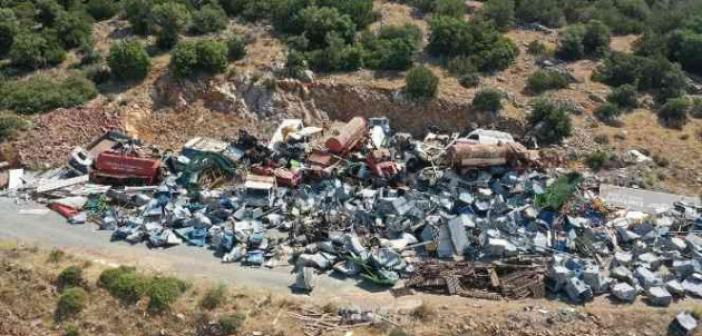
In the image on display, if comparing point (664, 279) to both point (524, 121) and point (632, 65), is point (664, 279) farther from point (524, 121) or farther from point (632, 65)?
point (632, 65)

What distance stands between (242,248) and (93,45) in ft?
67.2

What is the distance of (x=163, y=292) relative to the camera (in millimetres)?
26641

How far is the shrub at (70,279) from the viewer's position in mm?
27438

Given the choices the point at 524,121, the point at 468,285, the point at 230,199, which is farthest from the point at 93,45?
the point at 468,285

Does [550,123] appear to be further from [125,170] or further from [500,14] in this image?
[125,170]

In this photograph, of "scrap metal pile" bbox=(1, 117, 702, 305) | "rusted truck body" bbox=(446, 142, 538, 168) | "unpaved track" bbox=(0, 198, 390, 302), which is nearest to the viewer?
"unpaved track" bbox=(0, 198, 390, 302)

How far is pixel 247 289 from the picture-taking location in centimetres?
2770

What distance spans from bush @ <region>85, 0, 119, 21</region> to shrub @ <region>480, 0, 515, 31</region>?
2281 centimetres

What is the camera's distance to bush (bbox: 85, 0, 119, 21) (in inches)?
1880

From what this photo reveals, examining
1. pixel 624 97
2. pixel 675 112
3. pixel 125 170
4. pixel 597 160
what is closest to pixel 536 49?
pixel 624 97

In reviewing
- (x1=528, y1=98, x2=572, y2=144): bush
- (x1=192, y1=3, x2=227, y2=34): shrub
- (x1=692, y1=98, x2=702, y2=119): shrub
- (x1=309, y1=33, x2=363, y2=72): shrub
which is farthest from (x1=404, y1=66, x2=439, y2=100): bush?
(x1=692, y1=98, x2=702, y2=119): shrub

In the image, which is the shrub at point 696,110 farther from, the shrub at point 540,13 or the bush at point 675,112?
the shrub at point 540,13

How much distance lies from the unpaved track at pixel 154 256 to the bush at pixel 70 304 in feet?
8.80

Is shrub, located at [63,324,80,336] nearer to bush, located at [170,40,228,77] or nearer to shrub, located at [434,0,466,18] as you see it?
bush, located at [170,40,228,77]
